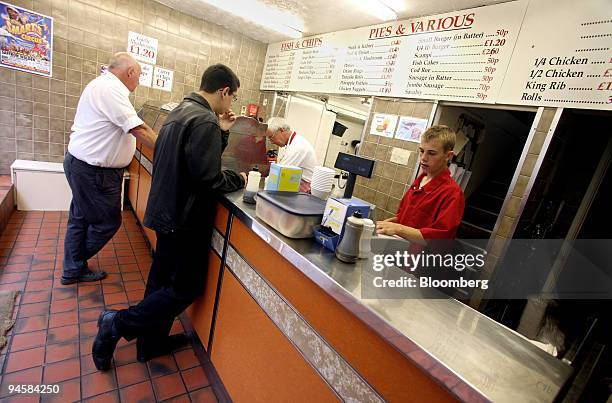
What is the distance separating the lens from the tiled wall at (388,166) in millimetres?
3275

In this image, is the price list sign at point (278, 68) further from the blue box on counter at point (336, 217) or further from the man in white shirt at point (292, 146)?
the blue box on counter at point (336, 217)

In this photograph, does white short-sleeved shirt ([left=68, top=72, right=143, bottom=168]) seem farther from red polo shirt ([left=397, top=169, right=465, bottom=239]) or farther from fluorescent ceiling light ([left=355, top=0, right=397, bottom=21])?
fluorescent ceiling light ([left=355, top=0, right=397, bottom=21])

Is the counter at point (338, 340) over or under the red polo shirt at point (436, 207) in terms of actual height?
under

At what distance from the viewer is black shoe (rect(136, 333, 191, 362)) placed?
192 cm

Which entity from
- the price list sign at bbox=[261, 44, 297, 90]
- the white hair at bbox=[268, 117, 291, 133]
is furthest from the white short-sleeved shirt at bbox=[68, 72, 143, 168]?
the price list sign at bbox=[261, 44, 297, 90]

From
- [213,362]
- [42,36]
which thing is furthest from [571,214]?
[42,36]

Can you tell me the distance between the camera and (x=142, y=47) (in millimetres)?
4512

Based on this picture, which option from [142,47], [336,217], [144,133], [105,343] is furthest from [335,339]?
[142,47]

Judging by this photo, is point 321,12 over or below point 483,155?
over

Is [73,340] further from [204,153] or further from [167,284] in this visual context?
[204,153]

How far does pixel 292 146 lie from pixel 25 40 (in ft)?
13.0

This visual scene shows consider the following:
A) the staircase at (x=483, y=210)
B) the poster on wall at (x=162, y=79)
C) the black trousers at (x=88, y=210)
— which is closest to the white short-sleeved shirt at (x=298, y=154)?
the black trousers at (x=88, y=210)

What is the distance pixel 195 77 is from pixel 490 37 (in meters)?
4.37

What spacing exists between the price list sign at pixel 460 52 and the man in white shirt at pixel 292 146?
131 cm
